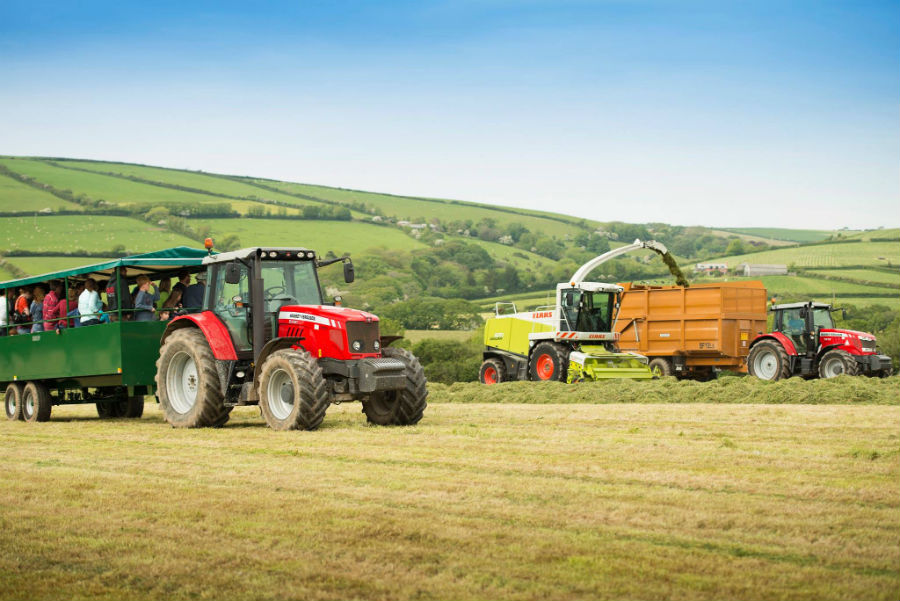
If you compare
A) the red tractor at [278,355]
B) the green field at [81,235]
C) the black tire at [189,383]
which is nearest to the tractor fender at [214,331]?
the red tractor at [278,355]

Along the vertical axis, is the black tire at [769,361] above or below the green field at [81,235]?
below

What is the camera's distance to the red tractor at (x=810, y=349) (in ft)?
80.1

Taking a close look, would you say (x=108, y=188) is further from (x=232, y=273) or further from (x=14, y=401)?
(x=232, y=273)

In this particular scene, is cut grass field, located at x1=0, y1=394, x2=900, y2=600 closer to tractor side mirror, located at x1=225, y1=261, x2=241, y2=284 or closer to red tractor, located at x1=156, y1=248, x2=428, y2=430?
red tractor, located at x1=156, y1=248, x2=428, y2=430

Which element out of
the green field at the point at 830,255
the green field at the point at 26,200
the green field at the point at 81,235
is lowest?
the green field at the point at 830,255

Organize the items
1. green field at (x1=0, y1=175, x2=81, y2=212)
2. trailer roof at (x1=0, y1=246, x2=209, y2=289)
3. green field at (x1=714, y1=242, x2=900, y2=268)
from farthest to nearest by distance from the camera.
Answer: green field at (x1=0, y1=175, x2=81, y2=212), green field at (x1=714, y1=242, x2=900, y2=268), trailer roof at (x1=0, y1=246, x2=209, y2=289)

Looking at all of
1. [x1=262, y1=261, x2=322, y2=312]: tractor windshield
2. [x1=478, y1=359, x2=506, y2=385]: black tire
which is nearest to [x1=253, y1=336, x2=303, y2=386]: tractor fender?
[x1=262, y1=261, x2=322, y2=312]: tractor windshield

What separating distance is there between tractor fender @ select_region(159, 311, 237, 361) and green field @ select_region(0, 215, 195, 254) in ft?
171

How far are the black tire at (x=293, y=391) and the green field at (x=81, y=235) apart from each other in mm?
53773

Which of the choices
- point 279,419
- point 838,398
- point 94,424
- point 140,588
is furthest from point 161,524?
point 838,398

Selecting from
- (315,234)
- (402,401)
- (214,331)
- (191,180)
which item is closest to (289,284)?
(214,331)

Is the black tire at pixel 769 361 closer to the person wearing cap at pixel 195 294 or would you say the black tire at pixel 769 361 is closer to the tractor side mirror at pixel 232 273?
the person wearing cap at pixel 195 294

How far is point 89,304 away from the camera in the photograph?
16.3 metres

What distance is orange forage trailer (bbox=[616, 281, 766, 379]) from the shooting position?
25.3 metres
